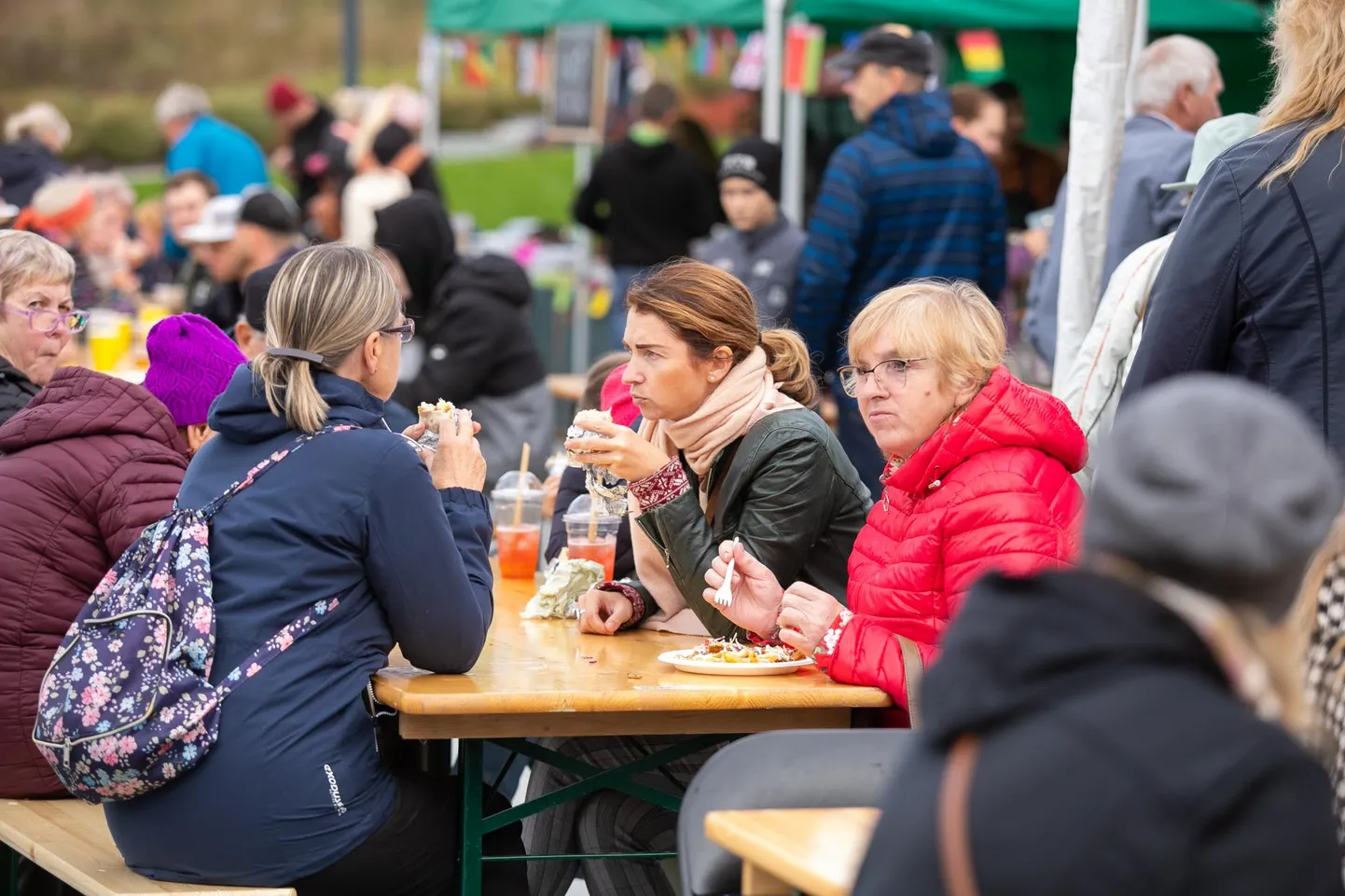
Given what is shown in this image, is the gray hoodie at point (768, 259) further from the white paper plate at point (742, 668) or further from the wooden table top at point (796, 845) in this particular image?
the wooden table top at point (796, 845)

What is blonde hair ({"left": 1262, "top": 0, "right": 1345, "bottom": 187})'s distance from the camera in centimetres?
296

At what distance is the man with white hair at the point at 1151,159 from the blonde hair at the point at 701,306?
5.71 ft

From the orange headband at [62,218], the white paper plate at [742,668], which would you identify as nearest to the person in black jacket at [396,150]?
the orange headband at [62,218]

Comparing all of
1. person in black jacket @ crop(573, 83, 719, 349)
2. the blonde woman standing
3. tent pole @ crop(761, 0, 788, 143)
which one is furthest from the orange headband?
the blonde woman standing

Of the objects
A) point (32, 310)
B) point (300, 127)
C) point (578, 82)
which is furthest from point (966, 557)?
point (300, 127)

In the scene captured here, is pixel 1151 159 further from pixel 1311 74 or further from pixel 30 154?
pixel 30 154

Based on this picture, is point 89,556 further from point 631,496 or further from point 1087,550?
point 1087,550

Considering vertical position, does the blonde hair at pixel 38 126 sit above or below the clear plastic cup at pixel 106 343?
above

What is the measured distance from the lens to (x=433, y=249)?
760cm

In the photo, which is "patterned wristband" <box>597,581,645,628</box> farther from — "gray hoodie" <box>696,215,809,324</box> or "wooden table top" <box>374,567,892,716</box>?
"gray hoodie" <box>696,215,809,324</box>

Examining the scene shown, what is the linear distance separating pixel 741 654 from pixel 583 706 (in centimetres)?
40

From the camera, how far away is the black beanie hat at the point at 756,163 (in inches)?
301

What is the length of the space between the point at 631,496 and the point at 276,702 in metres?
0.87

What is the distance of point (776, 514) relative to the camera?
351 cm
